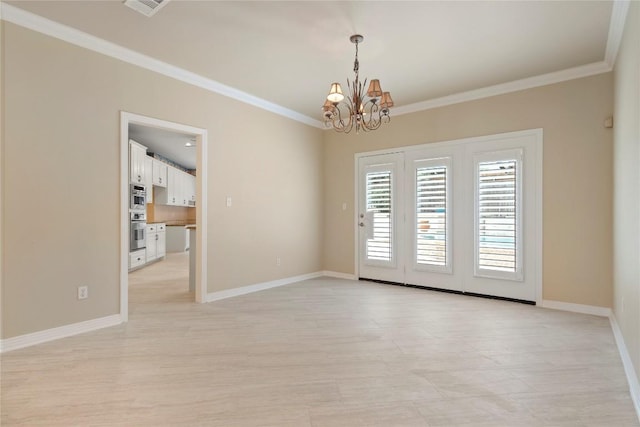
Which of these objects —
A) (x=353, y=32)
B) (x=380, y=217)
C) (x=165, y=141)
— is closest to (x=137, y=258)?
(x=165, y=141)

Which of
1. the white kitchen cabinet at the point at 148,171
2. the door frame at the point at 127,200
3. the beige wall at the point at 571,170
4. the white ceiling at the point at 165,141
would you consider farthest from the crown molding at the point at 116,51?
the white kitchen cabinet at the point at 148,171

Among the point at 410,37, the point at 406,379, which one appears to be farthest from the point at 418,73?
the point at 406,379

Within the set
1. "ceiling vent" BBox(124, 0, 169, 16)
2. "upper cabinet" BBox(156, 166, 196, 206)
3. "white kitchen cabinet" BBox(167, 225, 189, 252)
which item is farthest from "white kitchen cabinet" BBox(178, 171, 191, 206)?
"ceiling vent" BBox(124, 0, 169, 16)

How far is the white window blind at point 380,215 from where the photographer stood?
544 centimetres

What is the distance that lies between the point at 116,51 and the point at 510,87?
15.0 feet

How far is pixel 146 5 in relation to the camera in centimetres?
271

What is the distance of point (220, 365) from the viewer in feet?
8.24

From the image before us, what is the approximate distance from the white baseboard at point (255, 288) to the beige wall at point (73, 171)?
0.08 metres

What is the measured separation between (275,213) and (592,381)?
→ 4103 millimetres

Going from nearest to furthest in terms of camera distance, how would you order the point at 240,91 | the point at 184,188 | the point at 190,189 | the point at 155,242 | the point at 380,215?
the point at 240,91 < the point at 380,215 < the point at 155,242 < the point at 184,188 < the point at 190,189

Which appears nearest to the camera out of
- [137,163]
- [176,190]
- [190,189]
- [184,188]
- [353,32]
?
[353,32]

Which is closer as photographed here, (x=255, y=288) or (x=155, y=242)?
(x=255, y=288)

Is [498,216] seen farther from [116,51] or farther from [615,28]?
[116,51]

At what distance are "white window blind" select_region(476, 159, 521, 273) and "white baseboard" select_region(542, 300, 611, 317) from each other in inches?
20.1
